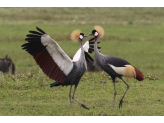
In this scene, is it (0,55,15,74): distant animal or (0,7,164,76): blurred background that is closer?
(0,55,15,74): distant animal

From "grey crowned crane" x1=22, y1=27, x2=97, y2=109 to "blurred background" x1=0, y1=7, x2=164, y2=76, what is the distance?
4642 mm

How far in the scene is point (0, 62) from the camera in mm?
12250

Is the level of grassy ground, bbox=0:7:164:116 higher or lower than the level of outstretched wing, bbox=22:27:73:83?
lower

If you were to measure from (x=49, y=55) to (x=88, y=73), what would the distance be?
412 cm

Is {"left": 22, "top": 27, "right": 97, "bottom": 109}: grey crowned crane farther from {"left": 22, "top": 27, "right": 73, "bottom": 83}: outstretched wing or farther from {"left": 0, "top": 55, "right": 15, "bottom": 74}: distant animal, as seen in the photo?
{"left": 0, "top": 55, "right": 15, "bottom": 74}: distant animal

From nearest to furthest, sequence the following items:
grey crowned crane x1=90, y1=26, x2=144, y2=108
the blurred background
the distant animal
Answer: grey crowned crane x1=90, y1=26, x2=144, y2=108 → the distant animal → the blurred background

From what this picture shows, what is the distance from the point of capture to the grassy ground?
8.14 meters

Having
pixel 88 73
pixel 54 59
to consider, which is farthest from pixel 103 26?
pixel 54 59

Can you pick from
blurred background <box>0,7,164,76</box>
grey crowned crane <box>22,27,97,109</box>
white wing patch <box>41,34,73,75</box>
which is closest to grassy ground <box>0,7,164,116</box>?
blurred background <box>0,7,164,76</box>

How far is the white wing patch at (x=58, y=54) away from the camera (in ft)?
24.5

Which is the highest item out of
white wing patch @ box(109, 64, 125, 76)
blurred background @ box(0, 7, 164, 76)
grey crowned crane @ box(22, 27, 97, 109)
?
grey crowned crane @ box(22, 27, 97, 109)

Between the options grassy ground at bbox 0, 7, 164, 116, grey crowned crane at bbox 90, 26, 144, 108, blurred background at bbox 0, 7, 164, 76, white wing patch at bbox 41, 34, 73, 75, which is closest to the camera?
white wing patch at bbox 41, 34, 73, 75

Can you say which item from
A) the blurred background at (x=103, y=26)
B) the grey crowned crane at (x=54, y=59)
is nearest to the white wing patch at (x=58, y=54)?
the grey crowned crane at (x=54, y=59)

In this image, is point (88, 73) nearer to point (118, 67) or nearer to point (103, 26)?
point (118, 67)
